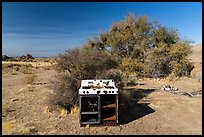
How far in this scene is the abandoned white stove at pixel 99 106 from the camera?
25.0 feet

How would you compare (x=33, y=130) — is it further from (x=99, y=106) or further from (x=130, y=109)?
(x=130, y=109)

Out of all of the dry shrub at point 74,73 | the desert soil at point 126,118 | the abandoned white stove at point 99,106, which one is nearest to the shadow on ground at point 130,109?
the desert soil at point 126,118

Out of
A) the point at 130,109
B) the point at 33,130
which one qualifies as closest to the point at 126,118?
the point at 130,109

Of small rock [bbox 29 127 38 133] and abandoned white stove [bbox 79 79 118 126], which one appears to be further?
abandoned white stove [bbox 79 79 118 126]

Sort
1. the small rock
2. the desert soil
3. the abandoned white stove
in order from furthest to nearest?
the abandoned white stove
the desert soil
the small rock

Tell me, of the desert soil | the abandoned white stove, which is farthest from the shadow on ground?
the abandoned white stove

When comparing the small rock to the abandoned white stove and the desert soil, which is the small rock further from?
the abandoned white stove

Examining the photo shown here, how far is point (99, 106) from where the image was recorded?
766cm

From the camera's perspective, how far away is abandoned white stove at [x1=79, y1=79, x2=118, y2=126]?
762 centimetres

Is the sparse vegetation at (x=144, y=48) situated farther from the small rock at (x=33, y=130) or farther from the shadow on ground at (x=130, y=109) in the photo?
the small rock at (x=33, y=130)

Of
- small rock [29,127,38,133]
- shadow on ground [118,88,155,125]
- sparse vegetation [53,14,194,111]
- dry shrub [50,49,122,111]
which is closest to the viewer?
small rock [29,127,38,133]

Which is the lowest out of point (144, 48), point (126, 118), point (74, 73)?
point (126, 118)

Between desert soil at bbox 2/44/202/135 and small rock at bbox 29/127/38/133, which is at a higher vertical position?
desert soil at bbox 2/44/202/135

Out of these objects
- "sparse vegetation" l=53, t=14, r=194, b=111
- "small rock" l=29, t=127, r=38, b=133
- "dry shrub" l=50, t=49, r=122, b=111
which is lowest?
"small rock" l=29, t=127, r=38, b=133
